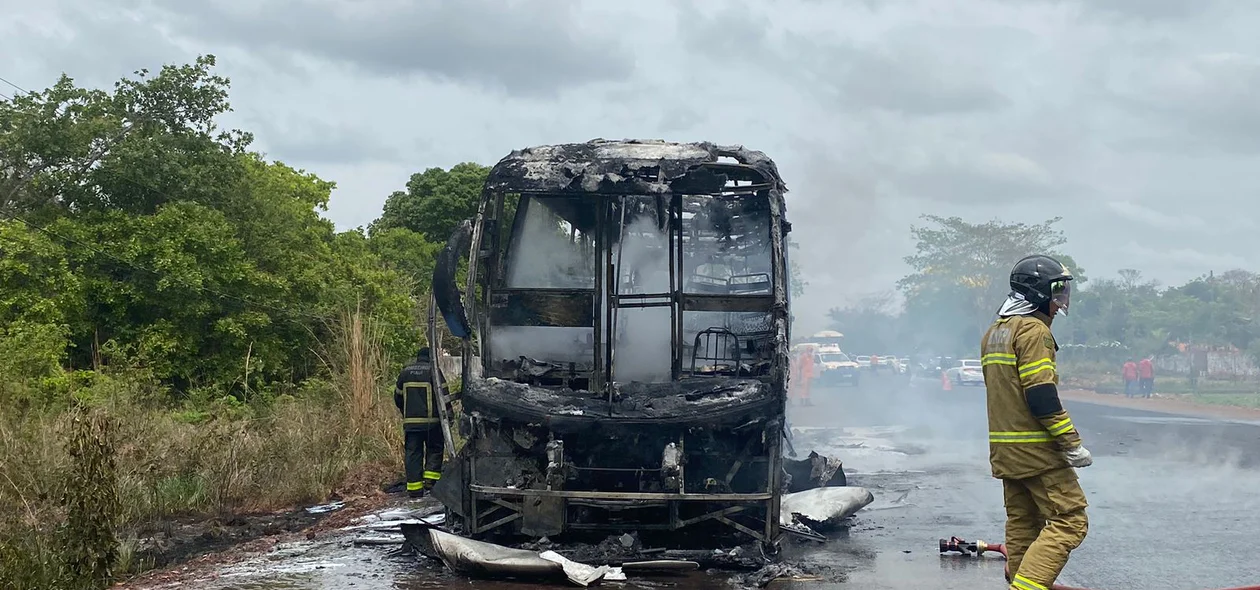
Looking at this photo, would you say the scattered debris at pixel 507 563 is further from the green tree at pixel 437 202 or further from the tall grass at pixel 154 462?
the green tree at pixel 437 202

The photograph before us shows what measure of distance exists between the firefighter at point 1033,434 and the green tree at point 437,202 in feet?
77.0

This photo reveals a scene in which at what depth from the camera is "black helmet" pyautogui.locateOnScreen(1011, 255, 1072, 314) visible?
226 inches

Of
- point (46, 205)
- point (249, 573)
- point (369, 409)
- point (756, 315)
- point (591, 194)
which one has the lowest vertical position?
point (249, 573)

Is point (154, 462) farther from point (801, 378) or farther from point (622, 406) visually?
point (801, 378)

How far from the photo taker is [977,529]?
883 centimetres

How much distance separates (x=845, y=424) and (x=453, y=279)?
1412cm

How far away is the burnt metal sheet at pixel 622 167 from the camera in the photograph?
8.08 m

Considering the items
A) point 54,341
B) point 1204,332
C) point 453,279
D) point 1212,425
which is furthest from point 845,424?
point 1204,332

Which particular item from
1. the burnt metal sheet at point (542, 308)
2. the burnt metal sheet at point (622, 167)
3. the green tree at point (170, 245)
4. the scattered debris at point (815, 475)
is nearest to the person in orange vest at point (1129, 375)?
the green tree at point (170, 245)

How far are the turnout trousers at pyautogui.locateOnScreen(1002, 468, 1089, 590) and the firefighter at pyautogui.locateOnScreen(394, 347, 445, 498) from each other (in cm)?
487

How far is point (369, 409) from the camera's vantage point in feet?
40.0

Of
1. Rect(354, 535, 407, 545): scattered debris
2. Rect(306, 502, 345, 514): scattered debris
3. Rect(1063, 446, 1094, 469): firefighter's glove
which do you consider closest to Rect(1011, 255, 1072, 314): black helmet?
Rect(1063, 446, 1094, 469): firefighter's glove

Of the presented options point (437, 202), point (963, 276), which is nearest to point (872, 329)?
point (963, 276)

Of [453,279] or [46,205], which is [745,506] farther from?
[46,205]
